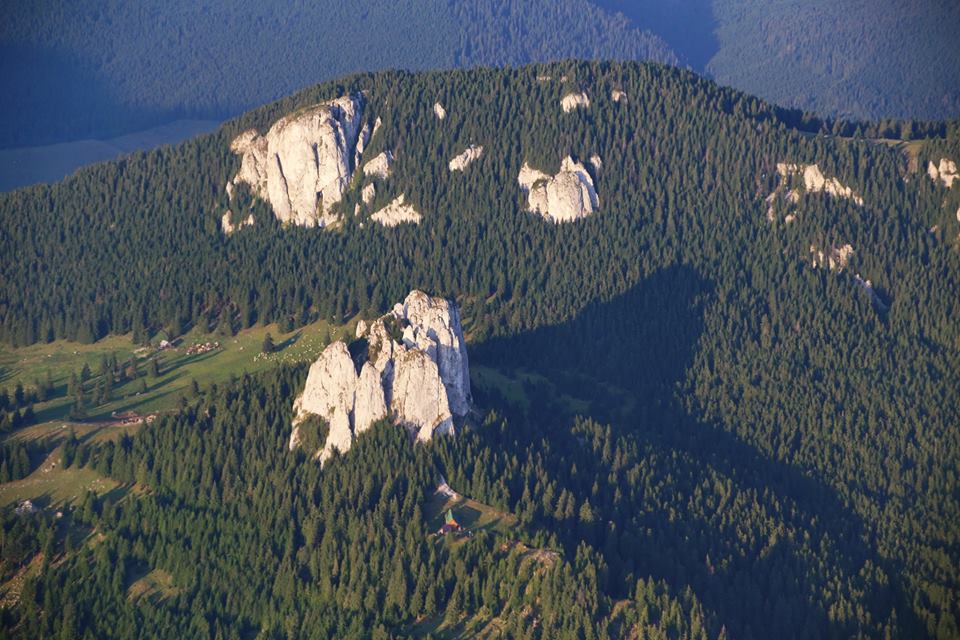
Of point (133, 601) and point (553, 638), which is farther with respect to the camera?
point (133, 601)

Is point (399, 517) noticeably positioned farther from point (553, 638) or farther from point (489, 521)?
point (553, 638)

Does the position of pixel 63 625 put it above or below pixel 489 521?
below

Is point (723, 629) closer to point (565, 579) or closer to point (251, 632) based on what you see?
point (565, 579)

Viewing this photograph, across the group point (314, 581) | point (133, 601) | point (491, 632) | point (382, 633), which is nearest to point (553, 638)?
point (491, 632)

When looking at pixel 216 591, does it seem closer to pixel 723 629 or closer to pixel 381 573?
pixel 381 573

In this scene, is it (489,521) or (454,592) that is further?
(489,521)

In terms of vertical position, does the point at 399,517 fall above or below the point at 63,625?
above

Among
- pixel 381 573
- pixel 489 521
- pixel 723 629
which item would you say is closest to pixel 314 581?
pixel 381 573

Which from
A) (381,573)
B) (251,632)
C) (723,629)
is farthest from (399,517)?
(723,629)
